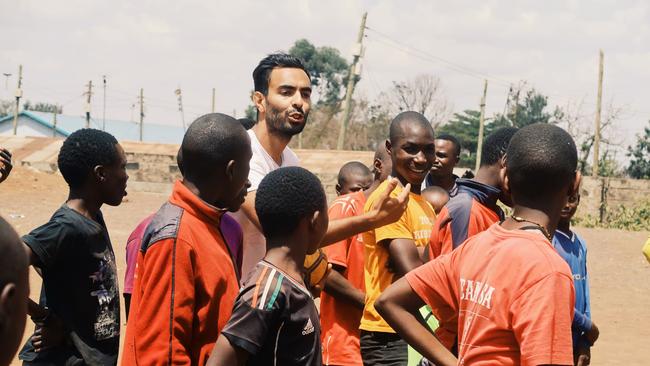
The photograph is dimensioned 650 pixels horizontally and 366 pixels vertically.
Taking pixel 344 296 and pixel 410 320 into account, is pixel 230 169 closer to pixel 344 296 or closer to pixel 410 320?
pixel 410 320

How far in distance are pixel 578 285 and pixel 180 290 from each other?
8.01 ft

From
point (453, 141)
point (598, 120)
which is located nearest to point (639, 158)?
point (598, 120)

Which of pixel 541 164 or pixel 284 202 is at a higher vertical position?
pixel 541 164

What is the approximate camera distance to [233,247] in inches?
144

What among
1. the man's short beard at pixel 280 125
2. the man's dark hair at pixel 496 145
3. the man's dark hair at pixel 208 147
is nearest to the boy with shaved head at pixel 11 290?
the man's dark hair at pixel 208 147

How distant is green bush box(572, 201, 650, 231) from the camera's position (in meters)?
28.1

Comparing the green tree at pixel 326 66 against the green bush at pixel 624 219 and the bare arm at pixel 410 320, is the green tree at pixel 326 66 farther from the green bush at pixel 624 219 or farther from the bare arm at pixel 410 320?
the bare arm at pixel 410 320

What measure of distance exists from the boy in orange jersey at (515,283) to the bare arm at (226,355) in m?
0.54

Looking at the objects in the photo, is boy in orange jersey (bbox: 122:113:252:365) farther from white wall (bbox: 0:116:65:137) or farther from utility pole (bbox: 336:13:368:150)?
white wall (bbox: 0:116:65:137)

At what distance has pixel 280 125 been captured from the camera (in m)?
4.61

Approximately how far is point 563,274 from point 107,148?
2594 mm

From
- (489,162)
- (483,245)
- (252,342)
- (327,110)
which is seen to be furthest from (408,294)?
(327,110)

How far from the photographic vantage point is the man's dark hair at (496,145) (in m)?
4.44

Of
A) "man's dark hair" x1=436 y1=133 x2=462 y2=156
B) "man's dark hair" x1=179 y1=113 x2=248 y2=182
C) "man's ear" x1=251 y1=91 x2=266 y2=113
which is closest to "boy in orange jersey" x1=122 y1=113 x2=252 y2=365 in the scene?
"man's dark hair" x1=179 y1=113 x2=248 y2=182
